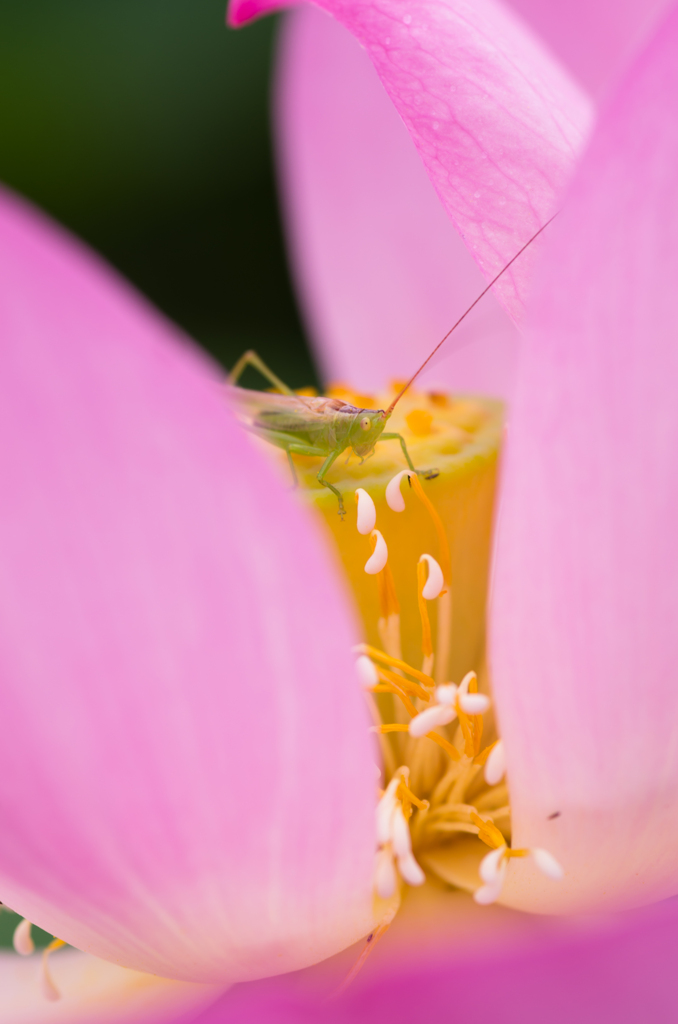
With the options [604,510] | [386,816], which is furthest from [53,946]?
[604,510]

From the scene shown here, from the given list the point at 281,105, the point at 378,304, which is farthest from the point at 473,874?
the point at 281,105

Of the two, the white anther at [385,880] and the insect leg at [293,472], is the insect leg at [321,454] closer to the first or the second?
the insect leg at [293,472]

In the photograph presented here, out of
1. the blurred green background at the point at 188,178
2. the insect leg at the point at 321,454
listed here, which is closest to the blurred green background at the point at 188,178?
the blurred green background at the point at 188,178

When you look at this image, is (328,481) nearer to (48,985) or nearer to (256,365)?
(48,985)

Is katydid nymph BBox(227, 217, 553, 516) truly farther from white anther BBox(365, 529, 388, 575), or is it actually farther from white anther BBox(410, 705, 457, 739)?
white anther BBox(410, 705, 457, 739)

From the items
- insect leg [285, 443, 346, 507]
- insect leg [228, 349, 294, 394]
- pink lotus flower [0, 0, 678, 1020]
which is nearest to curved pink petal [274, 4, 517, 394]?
insect leg [228, 349, 294, 394]

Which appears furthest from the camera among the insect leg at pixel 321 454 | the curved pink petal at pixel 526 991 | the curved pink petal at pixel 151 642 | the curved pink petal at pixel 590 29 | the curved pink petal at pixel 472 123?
the curved pink petal at pixel 590 29
